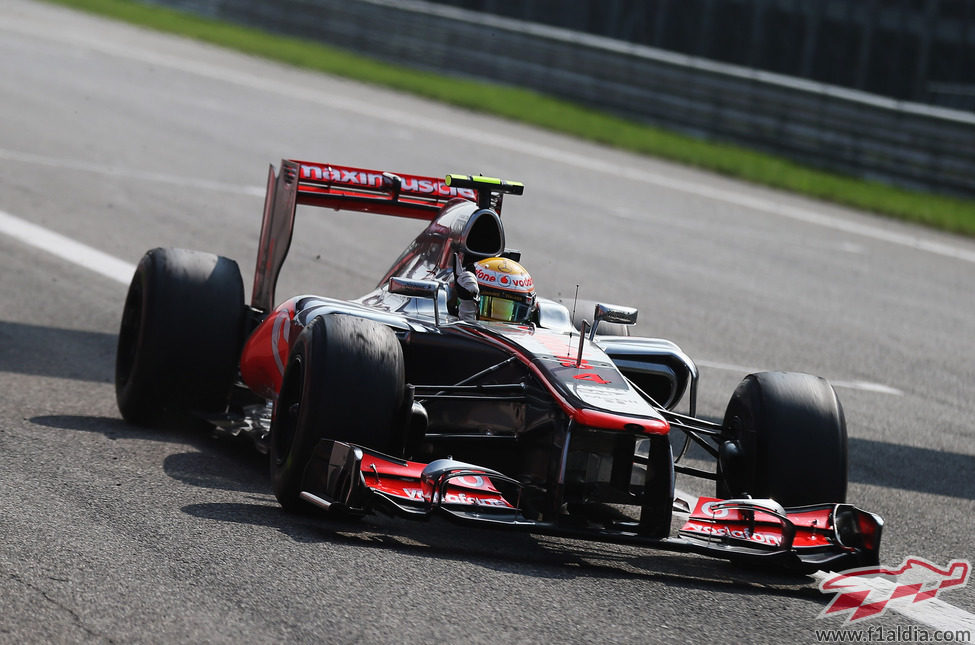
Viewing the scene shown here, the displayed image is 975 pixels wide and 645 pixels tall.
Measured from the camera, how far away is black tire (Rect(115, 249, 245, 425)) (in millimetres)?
7746

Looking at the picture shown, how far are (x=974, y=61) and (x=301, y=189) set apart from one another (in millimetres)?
20504

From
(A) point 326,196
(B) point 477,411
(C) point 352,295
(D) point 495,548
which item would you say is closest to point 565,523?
(D) point 495,548

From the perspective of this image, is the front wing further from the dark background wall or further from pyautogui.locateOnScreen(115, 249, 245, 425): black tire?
the dark background wall

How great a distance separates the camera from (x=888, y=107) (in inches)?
859

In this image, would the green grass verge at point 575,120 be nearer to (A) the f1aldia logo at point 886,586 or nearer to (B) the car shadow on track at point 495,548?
(A) the f1aldia logo at point 886,586

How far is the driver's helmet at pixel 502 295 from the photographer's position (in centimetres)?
726

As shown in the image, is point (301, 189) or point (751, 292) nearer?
point (301, 189)

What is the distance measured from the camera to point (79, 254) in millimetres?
12578

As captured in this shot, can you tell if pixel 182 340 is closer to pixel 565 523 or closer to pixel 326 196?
pixel 326 196

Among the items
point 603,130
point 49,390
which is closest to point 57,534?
point 49,390

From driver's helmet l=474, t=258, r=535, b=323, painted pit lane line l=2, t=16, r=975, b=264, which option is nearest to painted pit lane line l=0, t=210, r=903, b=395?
driver's helmet l=474, t=258, r=535, b=323

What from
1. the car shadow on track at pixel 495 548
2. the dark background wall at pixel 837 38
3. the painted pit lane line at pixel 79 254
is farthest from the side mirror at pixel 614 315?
the dark background wall at pixel 837 38

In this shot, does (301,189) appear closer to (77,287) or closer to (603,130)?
(77,287)

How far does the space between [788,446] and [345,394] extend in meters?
1.94
